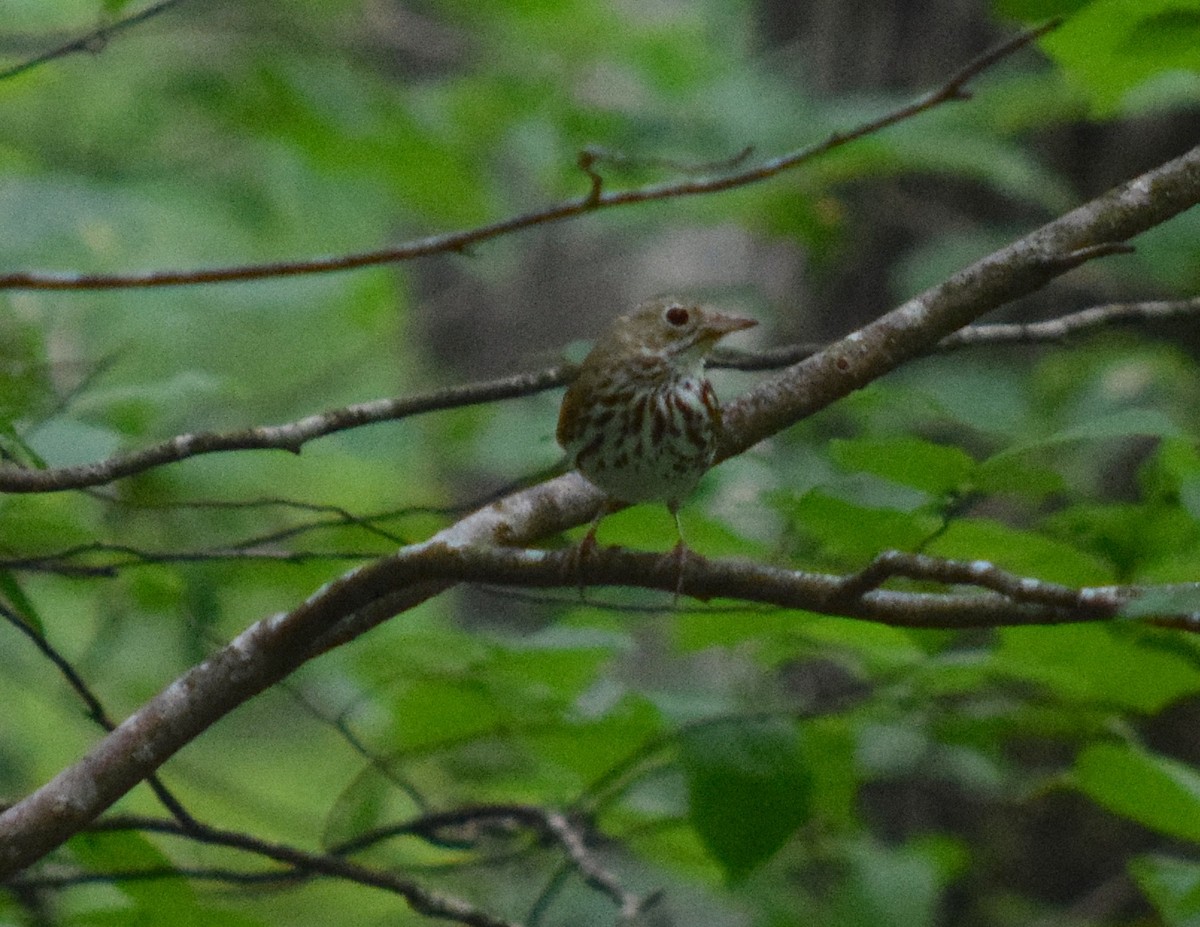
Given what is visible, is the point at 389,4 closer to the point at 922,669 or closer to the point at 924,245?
the point at 924,245

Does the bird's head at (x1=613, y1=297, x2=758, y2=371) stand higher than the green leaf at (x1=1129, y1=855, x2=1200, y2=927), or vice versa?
the bird's head at (x1=613, y1=297, x2=758, y2=371)

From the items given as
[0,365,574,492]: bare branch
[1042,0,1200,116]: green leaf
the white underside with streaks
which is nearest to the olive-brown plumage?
the white underside with streaks

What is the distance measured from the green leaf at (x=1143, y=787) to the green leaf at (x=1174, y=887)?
0.08 metres

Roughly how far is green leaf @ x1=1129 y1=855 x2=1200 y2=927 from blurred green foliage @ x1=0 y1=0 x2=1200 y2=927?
1 cm

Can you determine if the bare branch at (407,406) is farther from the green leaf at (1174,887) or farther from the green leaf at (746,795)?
the green leaf at (1174,887)

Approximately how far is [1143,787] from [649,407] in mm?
923

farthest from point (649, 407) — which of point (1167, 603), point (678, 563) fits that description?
point (1167, 603)

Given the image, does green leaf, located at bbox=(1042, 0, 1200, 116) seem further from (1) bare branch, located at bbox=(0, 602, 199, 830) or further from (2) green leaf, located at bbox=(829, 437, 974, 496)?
(1) bare branch, located at bbox=(0, 602, 199, 830)

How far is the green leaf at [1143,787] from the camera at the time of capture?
188 cm

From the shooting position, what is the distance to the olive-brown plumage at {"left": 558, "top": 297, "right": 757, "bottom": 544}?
6.96 feet

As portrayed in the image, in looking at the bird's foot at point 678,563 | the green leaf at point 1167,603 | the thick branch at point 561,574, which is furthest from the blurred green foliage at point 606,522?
the green leaf at point 1167,603

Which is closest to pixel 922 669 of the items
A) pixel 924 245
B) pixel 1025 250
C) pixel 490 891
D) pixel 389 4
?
pixel 1025 250

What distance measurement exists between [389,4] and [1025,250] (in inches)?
262

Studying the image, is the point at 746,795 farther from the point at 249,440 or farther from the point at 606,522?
the point at 249,440
